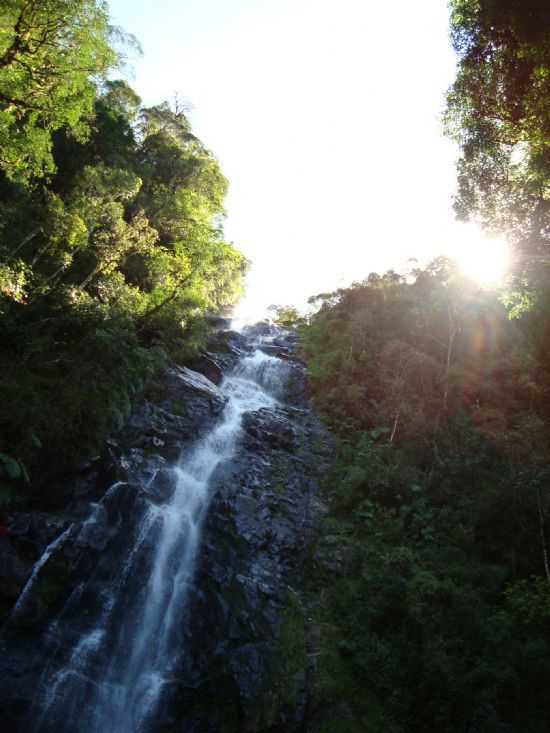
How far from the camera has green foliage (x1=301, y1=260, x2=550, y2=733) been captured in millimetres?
8633

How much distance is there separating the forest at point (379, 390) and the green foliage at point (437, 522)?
0.17 feet

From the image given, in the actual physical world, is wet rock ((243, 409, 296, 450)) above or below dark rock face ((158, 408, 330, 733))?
above

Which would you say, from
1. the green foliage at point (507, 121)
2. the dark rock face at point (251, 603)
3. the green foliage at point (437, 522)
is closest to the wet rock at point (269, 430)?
the dark rock face at point (251, 603)

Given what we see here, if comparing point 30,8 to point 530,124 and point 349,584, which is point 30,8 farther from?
point 349,584

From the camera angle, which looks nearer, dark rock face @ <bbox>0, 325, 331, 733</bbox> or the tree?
dark rock face @ <bbox>0, 325, 331, 733</bbox>

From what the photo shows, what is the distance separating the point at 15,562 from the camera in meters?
10.0

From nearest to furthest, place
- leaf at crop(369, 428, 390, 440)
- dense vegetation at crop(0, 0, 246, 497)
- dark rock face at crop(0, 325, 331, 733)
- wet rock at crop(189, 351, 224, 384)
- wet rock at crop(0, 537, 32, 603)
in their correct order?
dark rock face at crop(0, 325, 331, 733) < wet rock at crop(0, 537, 32, 603) < dense vegetation at crop(0, 0, 246, 497) < leaf at crop(369, 428, 390, 440) < wet rock at crop(189, 351, 224, 384)

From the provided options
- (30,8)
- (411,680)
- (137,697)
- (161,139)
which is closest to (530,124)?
(30,8)

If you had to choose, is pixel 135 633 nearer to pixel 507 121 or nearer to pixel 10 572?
pixel 10 572

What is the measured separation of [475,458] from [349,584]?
652 centimetres

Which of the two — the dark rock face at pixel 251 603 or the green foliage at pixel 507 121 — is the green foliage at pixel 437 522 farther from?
the green foliage at pixel 507 121

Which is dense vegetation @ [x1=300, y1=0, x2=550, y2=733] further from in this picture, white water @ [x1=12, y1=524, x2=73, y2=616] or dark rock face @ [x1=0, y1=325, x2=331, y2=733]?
white water @ [x1=12, y1=524, x2=73, y2=616]

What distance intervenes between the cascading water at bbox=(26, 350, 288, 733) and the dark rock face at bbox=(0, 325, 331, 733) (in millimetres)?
155

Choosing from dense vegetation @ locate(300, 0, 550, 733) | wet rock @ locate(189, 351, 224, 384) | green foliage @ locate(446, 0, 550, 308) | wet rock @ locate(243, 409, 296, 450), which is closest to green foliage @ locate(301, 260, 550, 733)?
dense vegetation @ locate(300, 0, 550, 733)
